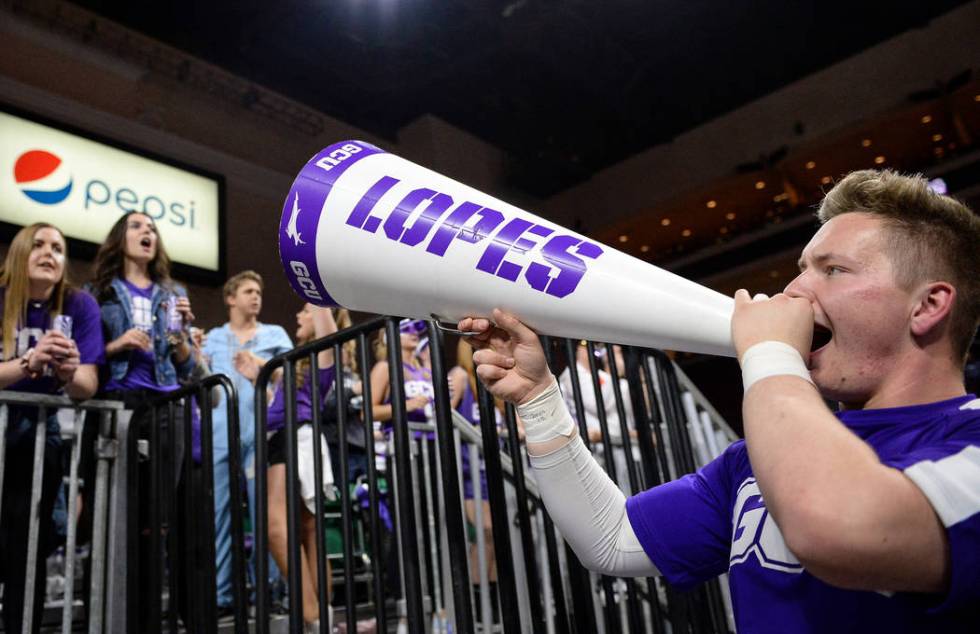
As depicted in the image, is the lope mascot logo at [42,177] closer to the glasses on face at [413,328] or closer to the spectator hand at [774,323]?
the glasses on face at [413,328]

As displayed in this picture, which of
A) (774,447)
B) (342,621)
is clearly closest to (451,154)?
(342,621)

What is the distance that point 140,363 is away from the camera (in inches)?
→ 120

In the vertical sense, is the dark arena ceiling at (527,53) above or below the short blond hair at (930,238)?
above

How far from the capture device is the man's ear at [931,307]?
3.19ft

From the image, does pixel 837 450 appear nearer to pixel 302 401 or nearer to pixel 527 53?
pixel 302 401

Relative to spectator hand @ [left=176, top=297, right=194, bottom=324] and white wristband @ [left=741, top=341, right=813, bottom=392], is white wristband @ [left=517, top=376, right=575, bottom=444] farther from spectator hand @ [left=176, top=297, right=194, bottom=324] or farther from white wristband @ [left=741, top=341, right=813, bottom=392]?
spectator hand @ [left=176, top=297, right=194, bottom=324]

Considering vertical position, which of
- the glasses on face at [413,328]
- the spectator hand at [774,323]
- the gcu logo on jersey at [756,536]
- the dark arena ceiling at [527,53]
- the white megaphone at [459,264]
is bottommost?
the gcu logo on jersey at [756,536]

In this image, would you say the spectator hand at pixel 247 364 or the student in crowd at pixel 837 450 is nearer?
the student in crowd at pixel 837 450

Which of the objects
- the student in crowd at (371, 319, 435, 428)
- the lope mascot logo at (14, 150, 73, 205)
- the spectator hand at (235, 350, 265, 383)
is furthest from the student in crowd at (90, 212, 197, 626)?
the lope mascot logo at (14, 150, 73, 205)

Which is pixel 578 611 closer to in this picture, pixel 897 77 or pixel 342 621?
pixel 342 621

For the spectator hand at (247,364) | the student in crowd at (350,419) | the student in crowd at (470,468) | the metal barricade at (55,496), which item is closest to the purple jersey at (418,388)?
the student in crowd at (470,468)

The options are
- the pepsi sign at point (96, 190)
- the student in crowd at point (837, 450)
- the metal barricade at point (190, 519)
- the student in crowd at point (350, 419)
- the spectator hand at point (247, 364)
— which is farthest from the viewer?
the pepsi sign at point (96, 190)

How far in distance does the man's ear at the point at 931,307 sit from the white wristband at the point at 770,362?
0.73 feet

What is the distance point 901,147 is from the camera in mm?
10023
